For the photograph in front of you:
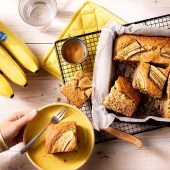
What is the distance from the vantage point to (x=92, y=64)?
1700 mm

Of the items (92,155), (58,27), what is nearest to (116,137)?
(92,155)

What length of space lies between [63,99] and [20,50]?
259 millimetres

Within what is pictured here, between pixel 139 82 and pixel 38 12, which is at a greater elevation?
pixel 38 12

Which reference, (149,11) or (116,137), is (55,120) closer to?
(116,137)

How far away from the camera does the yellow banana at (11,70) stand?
1.66 meters

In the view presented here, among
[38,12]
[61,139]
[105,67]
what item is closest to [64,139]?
[61,139]

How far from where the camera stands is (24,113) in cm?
163

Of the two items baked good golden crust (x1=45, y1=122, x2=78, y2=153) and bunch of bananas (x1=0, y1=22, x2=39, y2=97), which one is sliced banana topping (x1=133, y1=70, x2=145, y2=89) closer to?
baked good golden crust (x1=45, y1=122, x2=78, y2=153)

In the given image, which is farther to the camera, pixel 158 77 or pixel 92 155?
pixel 92 155

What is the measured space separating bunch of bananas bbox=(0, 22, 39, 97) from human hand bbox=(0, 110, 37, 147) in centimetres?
10

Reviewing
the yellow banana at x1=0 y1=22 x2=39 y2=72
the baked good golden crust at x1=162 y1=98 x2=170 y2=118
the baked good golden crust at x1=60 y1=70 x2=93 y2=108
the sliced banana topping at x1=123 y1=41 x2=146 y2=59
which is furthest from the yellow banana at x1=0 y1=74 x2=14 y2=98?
the baked good golden crust at x1=162 y1=98 x2=170 y2=118

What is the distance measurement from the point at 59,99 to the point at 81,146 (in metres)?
0.22

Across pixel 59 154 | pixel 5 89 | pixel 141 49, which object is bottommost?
pixel 59 154

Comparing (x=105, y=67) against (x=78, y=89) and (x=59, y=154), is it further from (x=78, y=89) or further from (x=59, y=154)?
(x=59, y=154)
